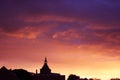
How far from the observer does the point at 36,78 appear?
157 m

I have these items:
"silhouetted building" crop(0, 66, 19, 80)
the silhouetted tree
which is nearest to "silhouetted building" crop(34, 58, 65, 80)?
the silhouetted tree

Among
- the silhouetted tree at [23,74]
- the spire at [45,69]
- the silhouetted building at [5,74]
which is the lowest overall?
the silhouetted building at [5,74]

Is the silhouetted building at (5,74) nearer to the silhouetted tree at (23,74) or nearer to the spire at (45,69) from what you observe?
the silhouetted tree at (23,74)

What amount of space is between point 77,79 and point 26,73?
45208 millimetres

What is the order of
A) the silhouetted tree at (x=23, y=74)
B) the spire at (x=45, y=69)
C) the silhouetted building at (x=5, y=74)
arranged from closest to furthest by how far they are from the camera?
1. the silhouetted building at (x=5, y=74)
2. the silhouetted tree at (x=23, y=74)
3. the spire at (x=45, y=69)

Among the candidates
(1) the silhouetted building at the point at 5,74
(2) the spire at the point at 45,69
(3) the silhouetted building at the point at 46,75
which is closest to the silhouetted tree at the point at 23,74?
(3) the silhouetted building at the point at 46,75

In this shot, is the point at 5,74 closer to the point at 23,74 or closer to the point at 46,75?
the point at 23,74

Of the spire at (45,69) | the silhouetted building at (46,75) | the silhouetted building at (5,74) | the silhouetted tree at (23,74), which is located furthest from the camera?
the spire at (45,69)

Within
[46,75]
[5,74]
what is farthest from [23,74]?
[5,74]

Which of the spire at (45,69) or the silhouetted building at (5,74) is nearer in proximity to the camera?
the silhouetted building at (5,74)

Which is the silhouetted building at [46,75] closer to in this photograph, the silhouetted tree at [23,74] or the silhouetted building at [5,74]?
the silhouetted tree at [23,74]

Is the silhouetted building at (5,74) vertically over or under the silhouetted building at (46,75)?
under

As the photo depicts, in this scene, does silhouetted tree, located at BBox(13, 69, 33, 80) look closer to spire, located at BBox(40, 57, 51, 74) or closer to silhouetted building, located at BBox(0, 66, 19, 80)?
spire, located at BBox(40, 57, 51, 74)

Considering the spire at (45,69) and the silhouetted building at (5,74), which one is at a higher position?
the spire at (45,69)
